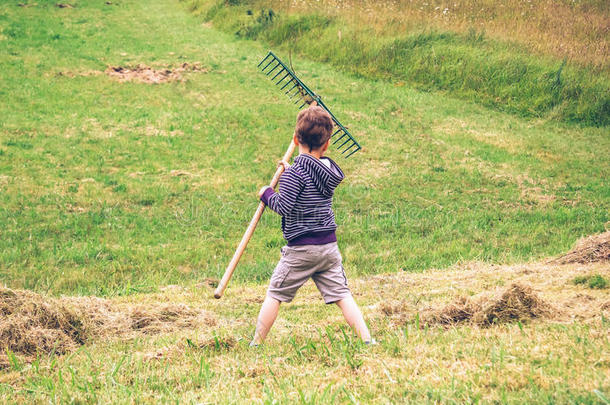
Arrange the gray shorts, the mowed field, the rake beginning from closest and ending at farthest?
the mowed field, the gray shorts, the rake

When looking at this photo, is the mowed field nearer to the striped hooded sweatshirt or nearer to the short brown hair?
the striped hooded sweatshirt

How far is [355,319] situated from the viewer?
160 inches

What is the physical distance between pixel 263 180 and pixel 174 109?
4118 mm

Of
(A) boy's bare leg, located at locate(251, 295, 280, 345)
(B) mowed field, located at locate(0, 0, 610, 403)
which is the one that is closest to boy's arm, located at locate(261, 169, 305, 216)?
(A) boy's bare leg, located at locate(251, 295, 280, 345)

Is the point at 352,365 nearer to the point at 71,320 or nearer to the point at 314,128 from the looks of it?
the point at 314,128

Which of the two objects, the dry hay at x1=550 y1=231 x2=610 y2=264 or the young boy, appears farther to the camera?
the dry hay at x1=550 y1=231 x2=610 y2=264

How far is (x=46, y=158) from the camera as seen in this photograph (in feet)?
33.6

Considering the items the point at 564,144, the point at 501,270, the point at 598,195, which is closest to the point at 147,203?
the point at 501,270

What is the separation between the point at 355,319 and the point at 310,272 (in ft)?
1.50

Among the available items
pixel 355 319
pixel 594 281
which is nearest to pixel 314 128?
pixel 355 319

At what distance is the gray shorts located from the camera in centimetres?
411

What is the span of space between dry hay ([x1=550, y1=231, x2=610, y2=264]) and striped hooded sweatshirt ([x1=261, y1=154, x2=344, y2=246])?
3376 millimetres

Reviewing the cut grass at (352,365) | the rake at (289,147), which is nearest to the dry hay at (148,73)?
the rake at (289,147)

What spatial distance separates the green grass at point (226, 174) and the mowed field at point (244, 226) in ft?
0.14
